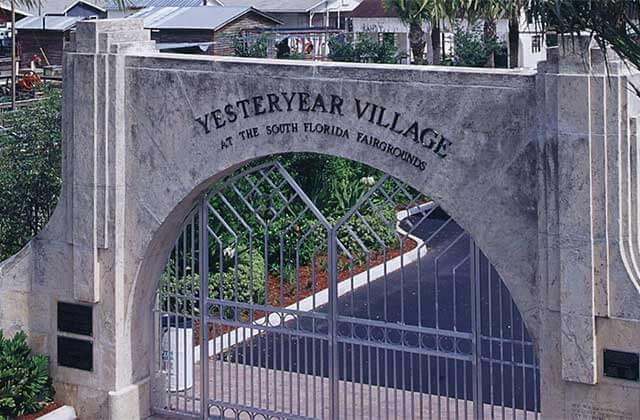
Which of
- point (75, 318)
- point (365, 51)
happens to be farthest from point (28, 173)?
point (365, 51)

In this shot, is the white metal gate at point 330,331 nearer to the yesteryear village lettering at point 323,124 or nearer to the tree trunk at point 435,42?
the yesteryear village lettering at point 323,124

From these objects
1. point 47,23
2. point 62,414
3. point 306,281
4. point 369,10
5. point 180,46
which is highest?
point 369,10

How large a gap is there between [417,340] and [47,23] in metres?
36.3

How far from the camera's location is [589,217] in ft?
35.0

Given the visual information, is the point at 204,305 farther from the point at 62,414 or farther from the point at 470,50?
the point at 470,50

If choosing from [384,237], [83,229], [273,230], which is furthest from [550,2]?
[384,237]

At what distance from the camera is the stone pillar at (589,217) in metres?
10.5

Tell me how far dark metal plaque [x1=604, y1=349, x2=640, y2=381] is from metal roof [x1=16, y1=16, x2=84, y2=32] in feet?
127

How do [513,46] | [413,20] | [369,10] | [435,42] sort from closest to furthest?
[513,46] → [435,42] → [413,20] → [369,10]

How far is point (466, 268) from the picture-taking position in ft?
70.1

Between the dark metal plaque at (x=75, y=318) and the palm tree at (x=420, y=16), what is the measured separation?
64.2ft

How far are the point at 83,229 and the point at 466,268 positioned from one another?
9205mm

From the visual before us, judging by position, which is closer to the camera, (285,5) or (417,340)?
(417,340)

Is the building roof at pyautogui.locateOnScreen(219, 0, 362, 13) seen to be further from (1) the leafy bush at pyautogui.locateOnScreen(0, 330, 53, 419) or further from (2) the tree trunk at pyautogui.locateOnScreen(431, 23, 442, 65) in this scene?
(1) the leafy bush at pyautogui.locateOnScreen(0, 330, 53, 419)
